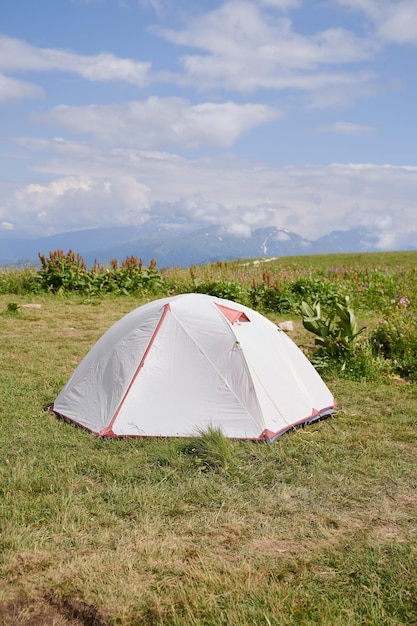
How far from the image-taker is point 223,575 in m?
4.01

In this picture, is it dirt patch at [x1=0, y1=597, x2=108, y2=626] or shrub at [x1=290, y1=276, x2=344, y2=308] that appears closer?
dirt patch at [x1=0, y1=597, x2=108, y2=626]

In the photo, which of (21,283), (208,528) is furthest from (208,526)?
(21,283)

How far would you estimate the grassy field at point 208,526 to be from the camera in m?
3.71

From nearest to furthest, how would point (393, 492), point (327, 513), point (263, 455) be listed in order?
point (327, 513) < point (393, 492) < point (263, 455)

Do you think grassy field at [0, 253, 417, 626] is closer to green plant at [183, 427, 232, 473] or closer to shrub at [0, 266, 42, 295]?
green plant at [183, 427, 232, 473]

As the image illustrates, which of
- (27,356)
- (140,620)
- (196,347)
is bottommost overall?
(140,620)

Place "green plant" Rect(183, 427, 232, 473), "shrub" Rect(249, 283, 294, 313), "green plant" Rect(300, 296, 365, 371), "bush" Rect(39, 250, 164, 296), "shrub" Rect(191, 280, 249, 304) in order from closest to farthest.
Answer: "green plant" Rect(183, 427, 232, 473) < "green plant" Rect(300, 296, 365, 371) < "shrub" Rect(249, 283, 294, 313) < "shrub" Rect(191, 280, 249, 304) < "bush" Rect(39, 250, 164, 296)

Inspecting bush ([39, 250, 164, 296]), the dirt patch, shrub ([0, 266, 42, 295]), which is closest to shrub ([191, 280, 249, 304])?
bush ([39, 250, 164, 296])

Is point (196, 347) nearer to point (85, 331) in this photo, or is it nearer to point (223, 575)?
point (223, 575)

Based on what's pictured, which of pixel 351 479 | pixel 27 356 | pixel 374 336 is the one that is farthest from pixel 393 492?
pixel 27 356

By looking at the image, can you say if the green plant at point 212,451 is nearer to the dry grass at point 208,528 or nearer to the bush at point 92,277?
the dry grass at point 208,528

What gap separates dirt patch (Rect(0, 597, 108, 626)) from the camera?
3578mm

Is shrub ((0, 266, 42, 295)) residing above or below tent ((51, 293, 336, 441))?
above

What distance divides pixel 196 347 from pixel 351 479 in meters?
2.48
